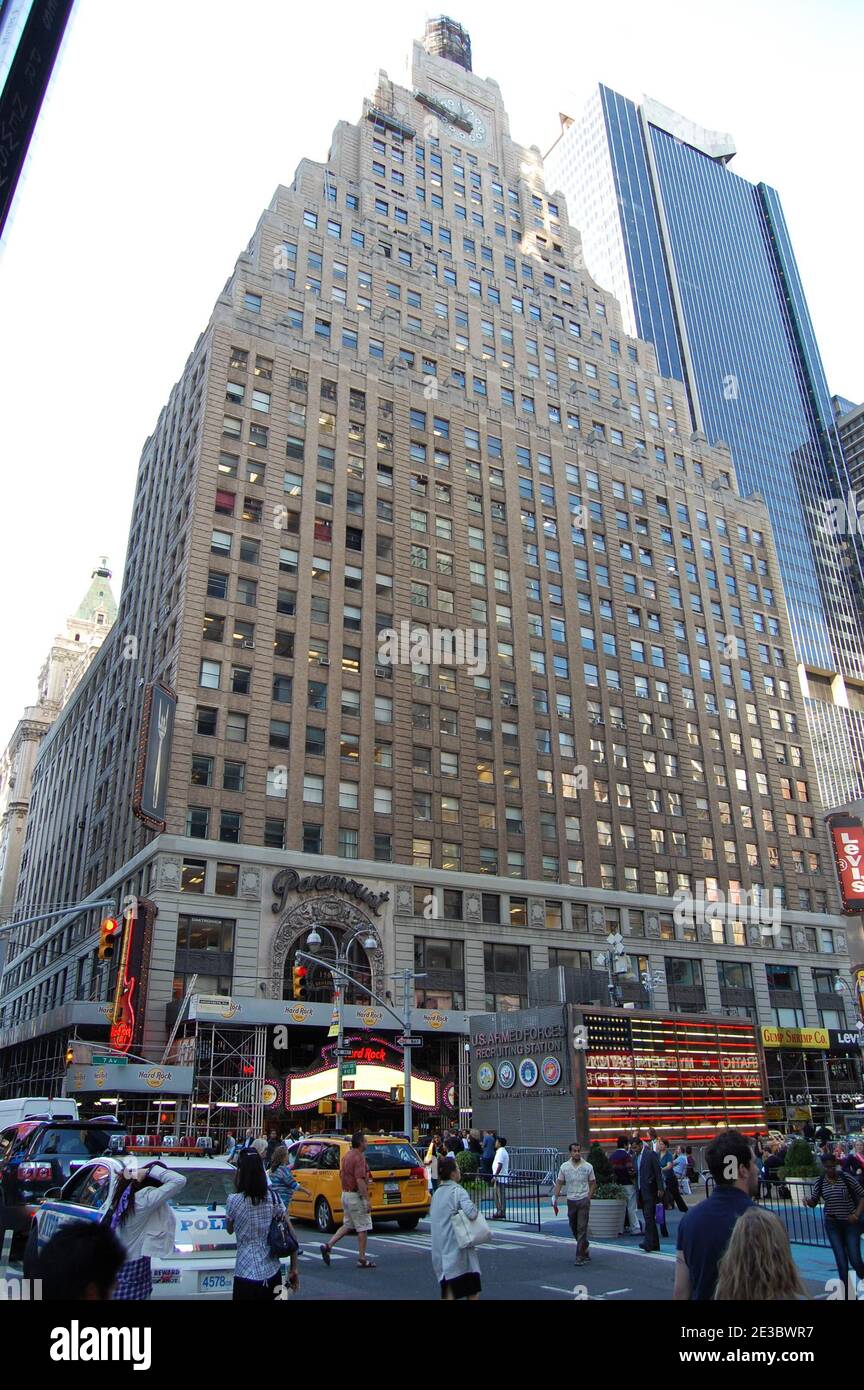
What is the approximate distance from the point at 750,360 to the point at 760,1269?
199m

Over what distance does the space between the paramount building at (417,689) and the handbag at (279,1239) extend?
93.0 feet

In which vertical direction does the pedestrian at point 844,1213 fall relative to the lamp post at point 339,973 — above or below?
below

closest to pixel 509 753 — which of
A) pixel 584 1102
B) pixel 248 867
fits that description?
pixel 248 867

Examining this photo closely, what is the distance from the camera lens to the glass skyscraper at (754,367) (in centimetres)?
15810

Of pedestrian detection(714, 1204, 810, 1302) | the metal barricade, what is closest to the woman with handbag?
pedestrian detection(714, 1204, 810, 1302)

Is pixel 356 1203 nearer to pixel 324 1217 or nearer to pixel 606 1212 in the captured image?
pixel 324 1217

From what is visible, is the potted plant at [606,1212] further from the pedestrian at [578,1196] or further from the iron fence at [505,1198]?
the pedestrian at [578,1196]

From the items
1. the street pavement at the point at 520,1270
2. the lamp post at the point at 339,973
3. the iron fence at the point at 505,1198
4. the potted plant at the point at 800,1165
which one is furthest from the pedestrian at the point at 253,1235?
the lamp post at the point at 339,973

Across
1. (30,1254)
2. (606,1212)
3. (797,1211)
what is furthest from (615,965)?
(30,1254)

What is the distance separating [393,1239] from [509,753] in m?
40.1

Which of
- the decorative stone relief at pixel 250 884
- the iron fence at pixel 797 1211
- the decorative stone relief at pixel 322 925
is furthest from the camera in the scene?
the decorative stone relief at pixel 250 884

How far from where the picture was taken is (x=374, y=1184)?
1981cm

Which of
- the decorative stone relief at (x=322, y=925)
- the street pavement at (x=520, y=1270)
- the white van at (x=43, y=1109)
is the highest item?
the decorative stone relief at (x=322, y=925)

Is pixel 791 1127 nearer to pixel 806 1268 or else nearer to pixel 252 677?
pixel 252 677
